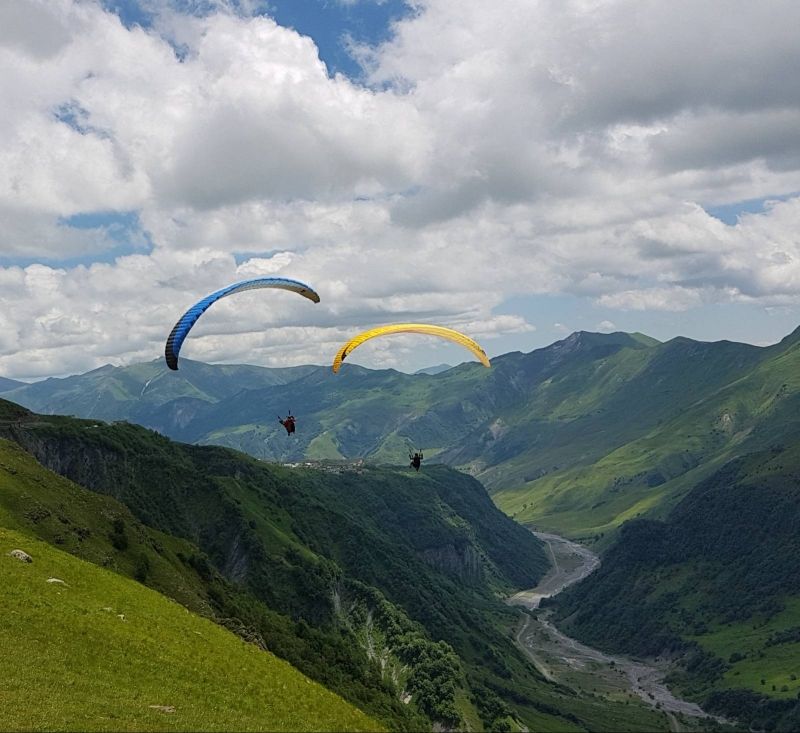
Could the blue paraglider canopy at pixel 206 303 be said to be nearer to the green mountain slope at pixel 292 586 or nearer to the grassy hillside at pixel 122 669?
the grassy hillside at pixel 122 669

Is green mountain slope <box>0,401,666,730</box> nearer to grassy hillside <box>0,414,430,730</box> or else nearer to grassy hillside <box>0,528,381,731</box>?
grassy hillside <box>0,414,430,730</box>

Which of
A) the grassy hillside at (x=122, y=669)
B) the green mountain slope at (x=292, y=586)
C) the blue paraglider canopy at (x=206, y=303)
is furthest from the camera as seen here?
the green mountain slope at (x=292, y=586)

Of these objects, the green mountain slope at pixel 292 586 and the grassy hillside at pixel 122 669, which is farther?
the green mountain slope at pixel 292 586

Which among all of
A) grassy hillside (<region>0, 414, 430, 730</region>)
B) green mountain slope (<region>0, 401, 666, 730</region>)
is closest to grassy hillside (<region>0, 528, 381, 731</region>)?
grassy hillside (<region>0, 414, 430, 730</region>)

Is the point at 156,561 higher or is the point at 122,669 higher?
the point at 122,669

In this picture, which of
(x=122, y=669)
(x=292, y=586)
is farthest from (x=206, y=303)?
(x=292, y=586)

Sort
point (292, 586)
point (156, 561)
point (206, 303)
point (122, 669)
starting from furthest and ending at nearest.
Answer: point (292, 586)
point (156, 561)
point (206, 303)
point (122, 669)

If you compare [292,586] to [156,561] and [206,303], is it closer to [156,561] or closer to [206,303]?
[156,561]

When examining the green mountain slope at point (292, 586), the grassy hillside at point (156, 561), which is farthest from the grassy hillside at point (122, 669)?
the green mountain slope at point (292, 586)

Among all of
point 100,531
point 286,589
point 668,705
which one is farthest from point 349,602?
point 668,705
